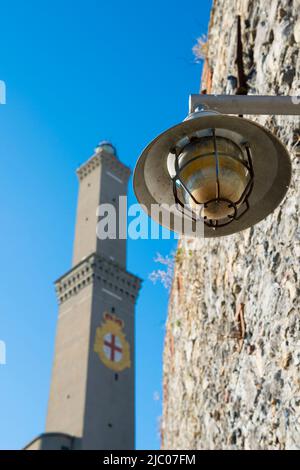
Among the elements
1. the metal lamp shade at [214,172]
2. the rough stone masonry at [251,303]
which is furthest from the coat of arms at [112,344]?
the metal lamp shade at [214,172]

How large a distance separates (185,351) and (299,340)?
6009 mm

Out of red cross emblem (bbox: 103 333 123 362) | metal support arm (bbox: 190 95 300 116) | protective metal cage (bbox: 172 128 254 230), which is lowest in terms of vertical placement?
protective metal cage (bbox: 172 128 254 230)

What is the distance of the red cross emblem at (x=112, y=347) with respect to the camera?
165 ft

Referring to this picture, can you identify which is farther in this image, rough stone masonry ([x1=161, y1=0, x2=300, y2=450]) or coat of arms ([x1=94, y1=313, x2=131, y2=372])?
coat of arms ([x1=94, y1=313, x2=131, y2=372])

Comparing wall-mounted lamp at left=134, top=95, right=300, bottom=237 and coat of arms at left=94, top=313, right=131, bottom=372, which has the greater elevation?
coat of arms at left=94, top=313, right=131, bottom=372

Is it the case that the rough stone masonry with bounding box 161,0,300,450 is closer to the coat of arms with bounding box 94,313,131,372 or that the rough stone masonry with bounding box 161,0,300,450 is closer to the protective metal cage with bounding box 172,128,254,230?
the protective metal cage with bounding box 172,128,254,230

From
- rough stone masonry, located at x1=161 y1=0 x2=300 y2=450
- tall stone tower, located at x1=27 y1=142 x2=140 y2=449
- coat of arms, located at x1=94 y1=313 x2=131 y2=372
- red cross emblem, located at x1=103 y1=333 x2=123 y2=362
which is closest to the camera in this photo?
rough stone masonry, located at x1=161 y1=0 x2=300 y2=450

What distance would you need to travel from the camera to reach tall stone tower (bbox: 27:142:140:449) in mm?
45281

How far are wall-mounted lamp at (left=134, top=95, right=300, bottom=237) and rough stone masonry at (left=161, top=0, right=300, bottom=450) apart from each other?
5.57 feet

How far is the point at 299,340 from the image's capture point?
197 inches

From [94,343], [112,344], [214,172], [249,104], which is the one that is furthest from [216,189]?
[112,344]

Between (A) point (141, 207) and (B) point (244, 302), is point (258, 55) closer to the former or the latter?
(B) point (244, 302)

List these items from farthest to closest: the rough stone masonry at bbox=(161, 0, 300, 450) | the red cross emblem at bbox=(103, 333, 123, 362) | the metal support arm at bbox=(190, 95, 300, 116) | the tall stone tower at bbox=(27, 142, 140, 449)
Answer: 1. the red cross emblem at bbox=(103, 333, 123, 362)
2. the tall stone tower at bbox=(27, 142, 140, 449)
3. the rough stone masonry at bbox=(161, 0, 300, 450)
4. the metal support arm at bbox=(190, 95, 300, 116)

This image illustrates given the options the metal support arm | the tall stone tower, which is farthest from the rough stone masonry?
the tall stone tower
